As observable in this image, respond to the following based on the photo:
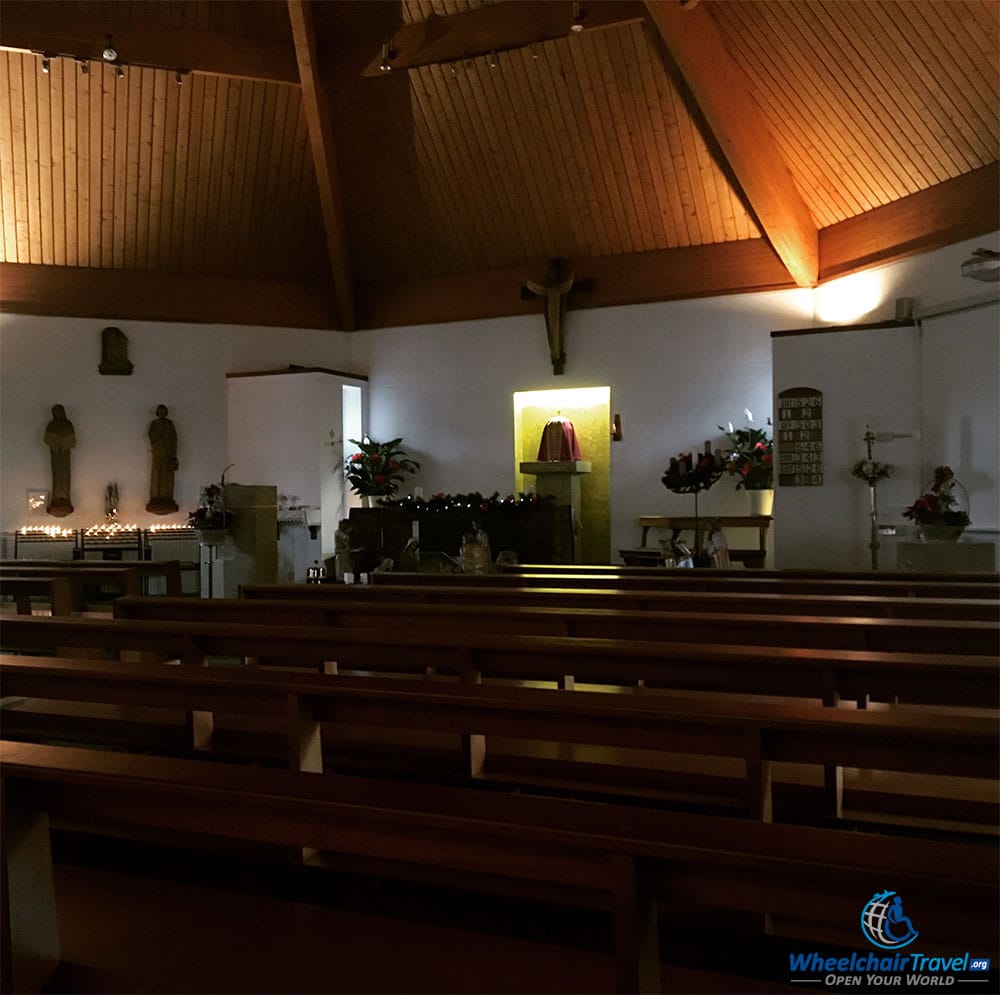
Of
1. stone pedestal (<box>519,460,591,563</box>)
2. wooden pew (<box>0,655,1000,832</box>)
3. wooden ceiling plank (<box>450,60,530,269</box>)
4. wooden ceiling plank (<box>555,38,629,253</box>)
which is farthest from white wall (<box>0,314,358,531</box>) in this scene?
wooden pew (<box>0,655,1000,832</box>)

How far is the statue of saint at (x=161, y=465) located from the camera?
11.7 metres

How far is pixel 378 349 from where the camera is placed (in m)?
12.8

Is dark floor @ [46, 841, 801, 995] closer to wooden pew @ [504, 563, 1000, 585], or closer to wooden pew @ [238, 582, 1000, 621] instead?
wooden pew @ [238, 582, 1000, 621]

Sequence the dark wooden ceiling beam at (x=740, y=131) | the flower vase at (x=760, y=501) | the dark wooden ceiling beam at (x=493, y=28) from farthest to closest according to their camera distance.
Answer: the flower vase at (x=760, y=501) → the dark wooden ceiling beam at (x=493, y=28) → the dark wooden ceiling beam at (x=740, y=131)

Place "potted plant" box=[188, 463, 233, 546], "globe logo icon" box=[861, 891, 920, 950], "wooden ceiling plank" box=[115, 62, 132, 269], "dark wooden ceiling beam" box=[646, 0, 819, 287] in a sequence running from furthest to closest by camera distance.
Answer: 1. "wooden ceiling plank" box=[115, 62, 132, 269]
2. "potted plant" box=[188, 463, 233, 546]
3. "dark wooden ceiling beam" box=[646, 0, 819, 287]
4. "globe logo icon" box=[861, 891, 920, 950]

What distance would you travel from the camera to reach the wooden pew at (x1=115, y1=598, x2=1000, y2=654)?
3.23 metres

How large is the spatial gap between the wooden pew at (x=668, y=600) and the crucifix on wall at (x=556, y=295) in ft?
22.7

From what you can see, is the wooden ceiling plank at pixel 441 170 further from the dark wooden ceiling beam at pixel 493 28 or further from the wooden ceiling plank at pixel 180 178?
the wooden ceiling plank at pixel 180 178

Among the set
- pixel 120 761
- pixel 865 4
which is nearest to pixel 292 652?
pixel 120 761

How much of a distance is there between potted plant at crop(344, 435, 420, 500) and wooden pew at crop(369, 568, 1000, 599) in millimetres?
6024

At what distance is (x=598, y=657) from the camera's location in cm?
303

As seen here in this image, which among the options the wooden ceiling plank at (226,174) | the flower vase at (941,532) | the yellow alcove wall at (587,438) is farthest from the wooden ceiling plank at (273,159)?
the flower vase at (941,532)

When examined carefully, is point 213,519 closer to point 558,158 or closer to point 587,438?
point 587,438

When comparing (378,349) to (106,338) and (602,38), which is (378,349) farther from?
(602,38)
